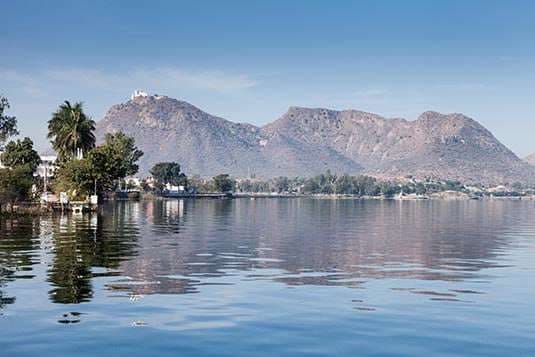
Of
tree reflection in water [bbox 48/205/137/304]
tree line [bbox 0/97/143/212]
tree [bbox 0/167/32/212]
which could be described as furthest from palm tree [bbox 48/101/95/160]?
tree reflection in water [bbox 48/205/137/304]

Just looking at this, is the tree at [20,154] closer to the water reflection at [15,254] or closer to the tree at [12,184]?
the tree at [12,184]

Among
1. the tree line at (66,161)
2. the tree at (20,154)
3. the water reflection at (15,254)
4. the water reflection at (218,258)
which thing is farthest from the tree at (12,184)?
the tree at (20,154)

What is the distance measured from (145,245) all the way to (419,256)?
22.2 meters

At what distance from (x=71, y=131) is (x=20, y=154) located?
30.6 metres

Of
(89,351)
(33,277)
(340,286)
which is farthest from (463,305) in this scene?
Answer: (33,277)

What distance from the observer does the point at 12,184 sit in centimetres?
10881

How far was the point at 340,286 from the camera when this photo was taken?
121ft

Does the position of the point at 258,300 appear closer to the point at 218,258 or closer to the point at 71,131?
the point at 218,258

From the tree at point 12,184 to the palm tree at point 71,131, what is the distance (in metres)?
46.3

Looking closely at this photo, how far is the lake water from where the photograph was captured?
23.2m

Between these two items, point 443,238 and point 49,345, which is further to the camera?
point 443,238

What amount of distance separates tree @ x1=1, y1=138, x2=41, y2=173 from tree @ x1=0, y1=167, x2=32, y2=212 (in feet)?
226

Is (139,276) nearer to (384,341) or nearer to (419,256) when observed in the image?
(384,341)

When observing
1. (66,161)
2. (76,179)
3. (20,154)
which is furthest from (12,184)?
(20,154)
